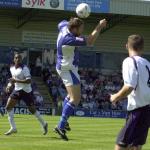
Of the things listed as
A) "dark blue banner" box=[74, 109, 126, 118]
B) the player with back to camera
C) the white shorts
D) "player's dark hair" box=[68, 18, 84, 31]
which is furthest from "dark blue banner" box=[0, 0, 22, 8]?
"player's dark hair" box=[68, 18, 84, 31]

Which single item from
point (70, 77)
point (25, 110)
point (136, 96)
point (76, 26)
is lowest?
point (25, 110)

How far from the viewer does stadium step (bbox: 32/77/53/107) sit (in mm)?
44031

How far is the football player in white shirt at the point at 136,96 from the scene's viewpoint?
8297mm

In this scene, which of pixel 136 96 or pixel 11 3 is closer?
pixel 136 96

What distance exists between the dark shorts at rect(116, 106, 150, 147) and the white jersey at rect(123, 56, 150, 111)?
0.34 feet

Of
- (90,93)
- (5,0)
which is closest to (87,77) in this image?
(90,93)

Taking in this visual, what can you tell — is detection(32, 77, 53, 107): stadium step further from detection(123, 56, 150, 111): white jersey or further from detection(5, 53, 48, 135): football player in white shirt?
detection(123, 56, 150, 111): white jersey

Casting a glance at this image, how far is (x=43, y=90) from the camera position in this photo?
45094 millimetres

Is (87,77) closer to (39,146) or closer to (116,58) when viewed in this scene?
(116,58)

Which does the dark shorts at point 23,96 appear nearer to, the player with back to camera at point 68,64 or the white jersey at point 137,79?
the player with back to camera at point 68,64

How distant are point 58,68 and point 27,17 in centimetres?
3298

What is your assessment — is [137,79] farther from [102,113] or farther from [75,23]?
[102,113]

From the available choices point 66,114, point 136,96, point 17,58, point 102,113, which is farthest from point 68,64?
point 102,113

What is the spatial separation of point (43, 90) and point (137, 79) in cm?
3691
